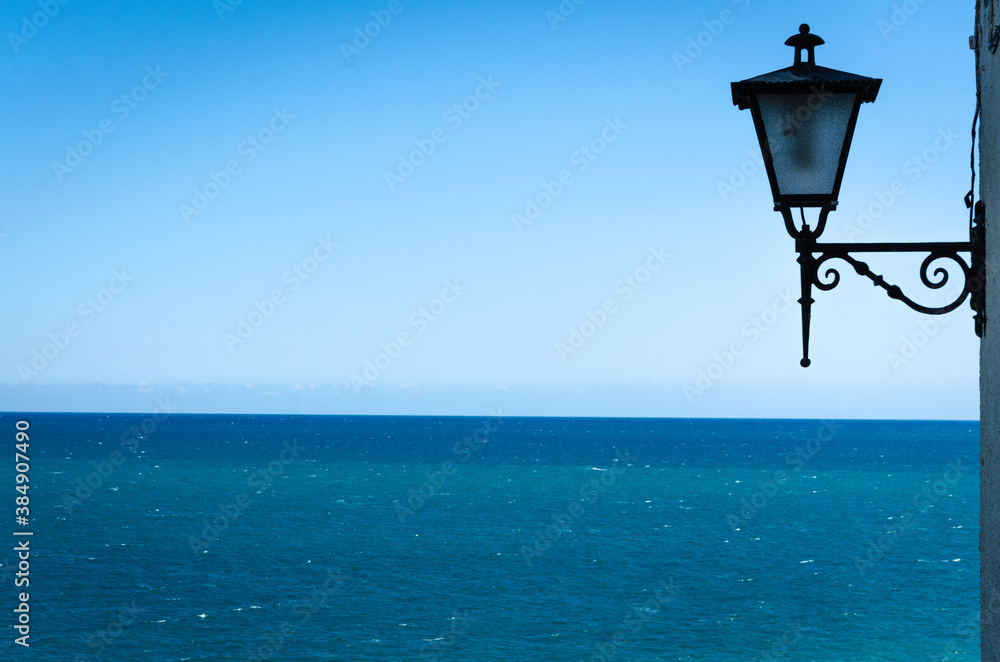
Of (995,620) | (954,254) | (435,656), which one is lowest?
(435,656)

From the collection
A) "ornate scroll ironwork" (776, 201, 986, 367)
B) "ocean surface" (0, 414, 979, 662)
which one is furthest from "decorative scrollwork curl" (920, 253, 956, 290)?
"ocean surface" (0, 414, 979, 662)

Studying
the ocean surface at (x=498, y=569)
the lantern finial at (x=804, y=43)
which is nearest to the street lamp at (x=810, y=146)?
the lantern finial at (x=804, y=43)

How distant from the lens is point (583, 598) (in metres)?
27.8

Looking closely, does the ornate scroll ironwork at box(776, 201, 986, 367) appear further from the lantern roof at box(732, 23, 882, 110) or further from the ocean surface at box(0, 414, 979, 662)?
the ocean surface at box(0, 414, 979, 662)

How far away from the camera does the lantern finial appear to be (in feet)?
10.8

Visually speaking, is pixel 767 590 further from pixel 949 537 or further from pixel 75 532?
pixel 75 532

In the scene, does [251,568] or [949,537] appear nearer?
[251,568]

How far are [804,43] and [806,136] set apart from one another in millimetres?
333

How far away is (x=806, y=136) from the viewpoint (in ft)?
10.7

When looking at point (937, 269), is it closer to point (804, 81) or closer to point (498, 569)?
point (804, 81)

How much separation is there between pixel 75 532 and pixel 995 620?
4235 cm

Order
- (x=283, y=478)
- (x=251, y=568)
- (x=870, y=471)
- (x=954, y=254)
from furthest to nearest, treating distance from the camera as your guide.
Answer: (x=870, y=471) < (x=283, y=478) < (x=251, y=568) < (x=954, y=254)

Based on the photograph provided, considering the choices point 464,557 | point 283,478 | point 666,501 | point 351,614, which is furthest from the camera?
point 283,478

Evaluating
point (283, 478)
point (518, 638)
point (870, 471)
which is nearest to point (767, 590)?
point (518, 638)
